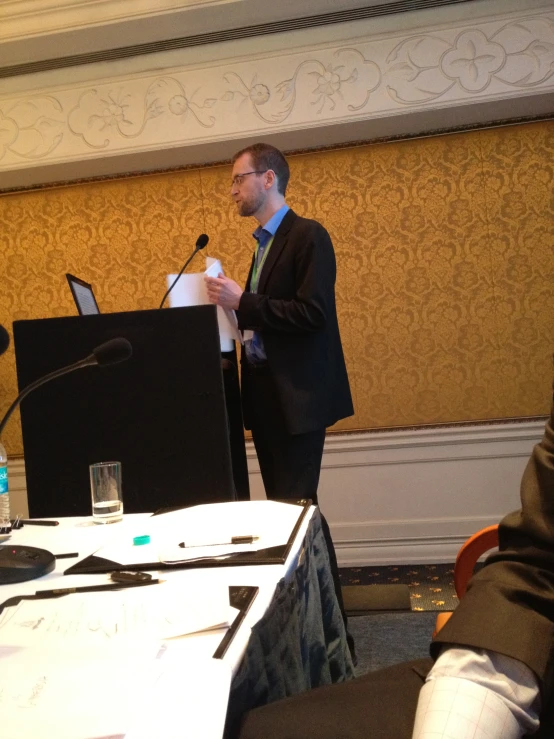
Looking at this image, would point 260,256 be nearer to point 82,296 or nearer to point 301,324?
point 301,324

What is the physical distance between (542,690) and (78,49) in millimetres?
3713

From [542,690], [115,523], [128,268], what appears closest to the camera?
[542,690]

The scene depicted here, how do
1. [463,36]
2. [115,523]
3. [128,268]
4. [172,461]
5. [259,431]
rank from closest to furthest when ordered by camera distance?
[115,523]
[172,461]
[259,431]
[463,36]
[128,268]

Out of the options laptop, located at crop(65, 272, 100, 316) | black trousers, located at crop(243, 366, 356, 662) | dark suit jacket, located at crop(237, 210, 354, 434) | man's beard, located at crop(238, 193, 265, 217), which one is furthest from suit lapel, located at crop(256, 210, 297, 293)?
laptop, located at crop(65, 272, 100, 316)

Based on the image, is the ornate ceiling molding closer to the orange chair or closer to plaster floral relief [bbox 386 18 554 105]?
plaster floral relief [bbox 386 18 554 105]

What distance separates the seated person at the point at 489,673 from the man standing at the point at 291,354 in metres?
1.67

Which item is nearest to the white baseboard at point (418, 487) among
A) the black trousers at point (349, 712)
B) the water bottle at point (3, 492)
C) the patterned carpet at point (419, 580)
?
the patterned carpet at point (419, 580)

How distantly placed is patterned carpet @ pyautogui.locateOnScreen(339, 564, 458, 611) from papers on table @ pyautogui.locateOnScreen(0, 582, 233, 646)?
2.33 metres

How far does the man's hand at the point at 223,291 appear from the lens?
2.44m

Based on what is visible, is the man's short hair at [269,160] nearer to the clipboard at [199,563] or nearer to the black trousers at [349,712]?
the clipboard at [199,563]

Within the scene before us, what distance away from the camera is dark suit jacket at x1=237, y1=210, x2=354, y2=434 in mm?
2447

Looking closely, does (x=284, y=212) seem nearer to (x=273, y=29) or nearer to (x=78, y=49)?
(x=273, y=29)

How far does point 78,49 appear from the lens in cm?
364

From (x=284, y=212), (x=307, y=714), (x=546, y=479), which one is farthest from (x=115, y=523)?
(x=284, y=212)
